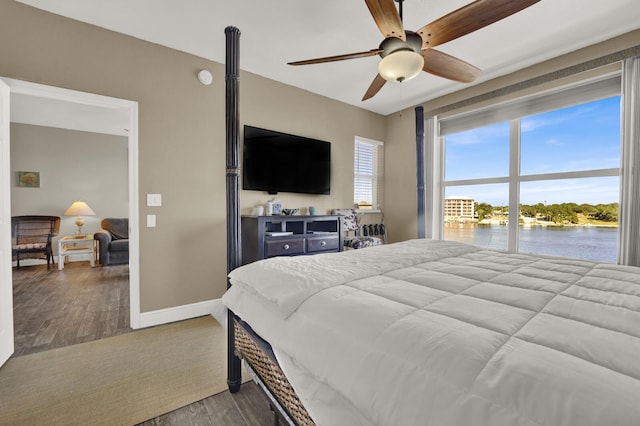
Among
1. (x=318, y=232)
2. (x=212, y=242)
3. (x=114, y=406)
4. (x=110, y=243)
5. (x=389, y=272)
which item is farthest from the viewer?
(x=110, y=243)

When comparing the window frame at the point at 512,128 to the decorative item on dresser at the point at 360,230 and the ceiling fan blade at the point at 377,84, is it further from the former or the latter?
the ceiling fan blade at the point at 377,84

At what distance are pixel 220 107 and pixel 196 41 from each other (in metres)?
0.64

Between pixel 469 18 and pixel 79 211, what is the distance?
6.97 metres

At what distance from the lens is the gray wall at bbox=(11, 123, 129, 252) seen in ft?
17.5

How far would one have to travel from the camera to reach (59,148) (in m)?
5.67

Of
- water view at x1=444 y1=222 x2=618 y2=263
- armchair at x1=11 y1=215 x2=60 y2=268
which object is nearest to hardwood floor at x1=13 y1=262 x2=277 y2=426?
armchair at x1=11 y1=215 x2=60 y2=268

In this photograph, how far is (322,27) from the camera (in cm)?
254

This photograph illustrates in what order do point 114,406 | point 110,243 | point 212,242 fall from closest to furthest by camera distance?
point 114,406, point 212,242, point 110,243

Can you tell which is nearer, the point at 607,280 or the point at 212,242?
the point at 607,280

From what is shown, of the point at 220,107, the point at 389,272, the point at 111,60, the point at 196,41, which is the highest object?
the point at 196,41

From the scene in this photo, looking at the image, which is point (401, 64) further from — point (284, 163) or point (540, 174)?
point (540, 174)

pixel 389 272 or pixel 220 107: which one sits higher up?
pixel 220 107

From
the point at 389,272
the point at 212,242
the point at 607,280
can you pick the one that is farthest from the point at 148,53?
the point at 607,280

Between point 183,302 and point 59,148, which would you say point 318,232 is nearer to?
point 183,302
